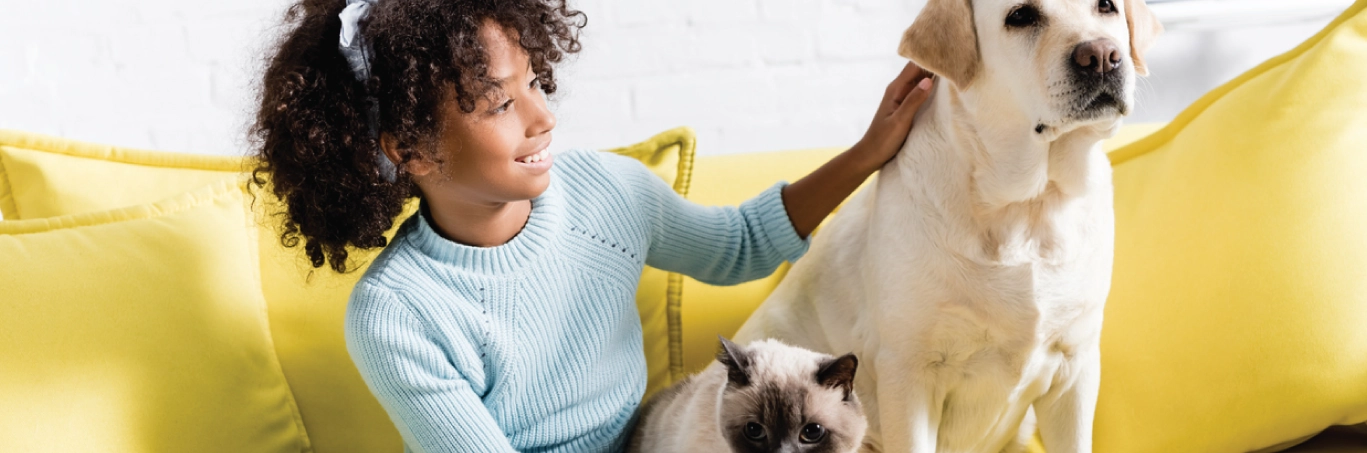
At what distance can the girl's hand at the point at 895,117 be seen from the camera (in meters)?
1.42

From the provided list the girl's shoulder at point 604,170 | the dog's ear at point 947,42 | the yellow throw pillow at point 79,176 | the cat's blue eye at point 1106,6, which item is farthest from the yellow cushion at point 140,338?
the cat's blue eye at point 1106,6

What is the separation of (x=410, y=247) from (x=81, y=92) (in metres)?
1.44

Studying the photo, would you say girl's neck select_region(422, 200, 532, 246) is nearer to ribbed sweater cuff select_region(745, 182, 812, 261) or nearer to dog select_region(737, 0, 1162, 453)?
ribbed sweater cuff select_region(745, 182, 812, 261)

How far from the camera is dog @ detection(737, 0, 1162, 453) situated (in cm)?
123

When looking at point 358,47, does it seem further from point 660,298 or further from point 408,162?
point 660,298

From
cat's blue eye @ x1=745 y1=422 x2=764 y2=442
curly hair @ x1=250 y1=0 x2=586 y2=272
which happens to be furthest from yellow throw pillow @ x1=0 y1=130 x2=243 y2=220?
cat's blue eye @ x1=745 y1=422 x2=764 y2=442

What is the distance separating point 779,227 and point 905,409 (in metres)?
0.38

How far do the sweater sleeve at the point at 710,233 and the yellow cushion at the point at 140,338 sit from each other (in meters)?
0.68

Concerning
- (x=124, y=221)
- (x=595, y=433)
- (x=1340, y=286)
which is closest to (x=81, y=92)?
(x=124, y=221)

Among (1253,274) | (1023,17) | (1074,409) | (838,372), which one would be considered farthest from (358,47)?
(1253,274)

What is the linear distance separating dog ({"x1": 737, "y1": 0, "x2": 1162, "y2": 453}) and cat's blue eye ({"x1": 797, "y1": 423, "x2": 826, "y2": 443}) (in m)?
0.14

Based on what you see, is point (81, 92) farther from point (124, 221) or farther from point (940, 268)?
point (940, 268)

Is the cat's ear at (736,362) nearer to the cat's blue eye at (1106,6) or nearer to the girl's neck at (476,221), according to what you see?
the girl's neck at (476,221)

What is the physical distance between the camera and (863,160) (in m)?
1.47
